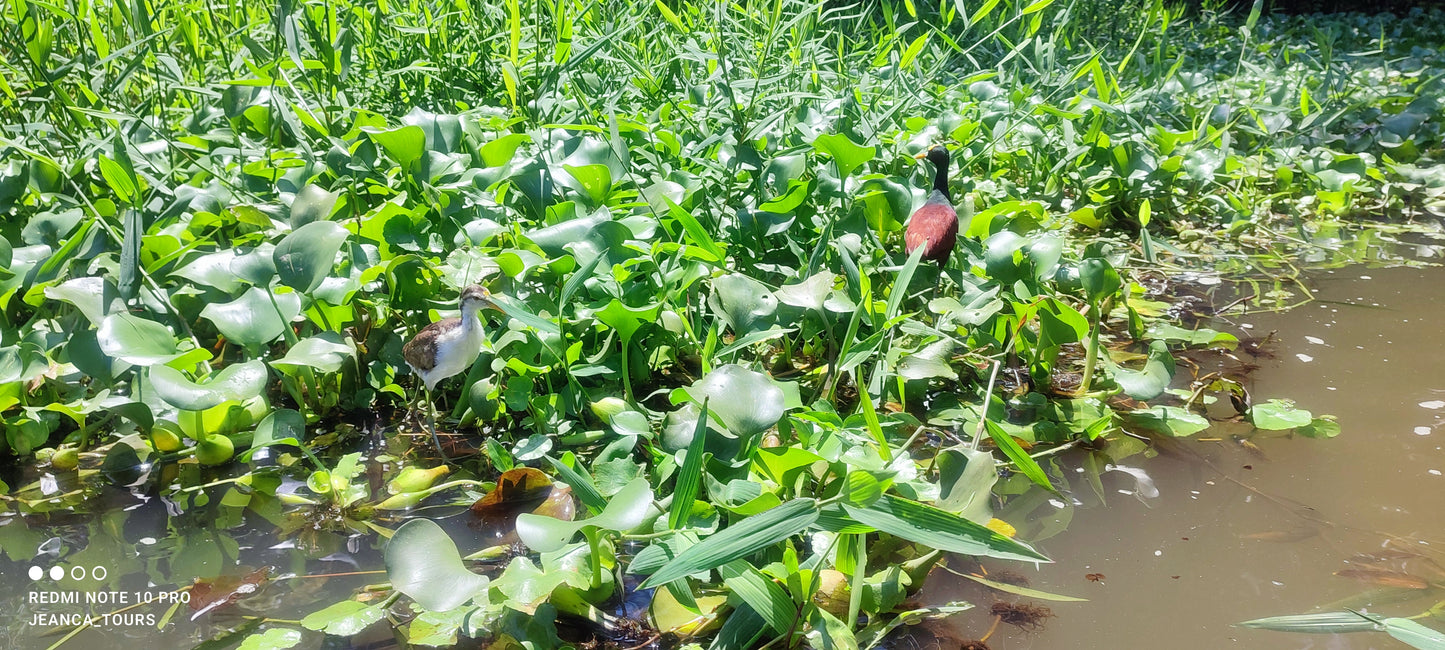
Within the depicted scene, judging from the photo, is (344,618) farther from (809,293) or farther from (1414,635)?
(1414,635)

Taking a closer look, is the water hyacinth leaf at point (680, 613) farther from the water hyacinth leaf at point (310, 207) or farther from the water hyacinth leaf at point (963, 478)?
the water hyacinth leaf at point (310, 207)

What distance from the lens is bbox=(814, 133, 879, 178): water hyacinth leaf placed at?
1.77m

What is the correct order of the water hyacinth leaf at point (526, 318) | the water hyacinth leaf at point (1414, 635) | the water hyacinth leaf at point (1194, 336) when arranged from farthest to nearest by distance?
the water hyacinth leaf at point (1194, 336), the water hyacinth leaf at point (526, 318), the water hyacinth leaf at point (1414, 635)

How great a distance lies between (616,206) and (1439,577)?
1423mm

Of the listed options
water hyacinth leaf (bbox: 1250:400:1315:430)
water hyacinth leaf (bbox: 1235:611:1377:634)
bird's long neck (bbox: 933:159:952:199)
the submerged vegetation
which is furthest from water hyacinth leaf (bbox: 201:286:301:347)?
Answer: water hyacinth leaf (bbox: 1250:400:1315:430)

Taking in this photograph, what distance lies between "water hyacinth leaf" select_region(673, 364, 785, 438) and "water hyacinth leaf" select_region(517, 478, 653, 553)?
181 millimetres

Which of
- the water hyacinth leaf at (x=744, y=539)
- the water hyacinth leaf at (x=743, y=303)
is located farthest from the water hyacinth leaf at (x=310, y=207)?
the water hyacinth leaf at (x=744, y=539)

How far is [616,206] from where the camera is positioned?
1.85 meters

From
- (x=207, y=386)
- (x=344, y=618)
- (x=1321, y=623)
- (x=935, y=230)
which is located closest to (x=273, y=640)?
(x=344, y=618)

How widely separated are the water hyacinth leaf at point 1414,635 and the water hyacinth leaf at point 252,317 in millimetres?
1431

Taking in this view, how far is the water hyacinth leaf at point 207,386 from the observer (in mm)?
1236

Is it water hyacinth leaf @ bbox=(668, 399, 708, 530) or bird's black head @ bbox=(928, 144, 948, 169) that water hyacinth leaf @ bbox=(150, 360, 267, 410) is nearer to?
water hyacinth leaf @ bbox=(668, 399, 708, 530)

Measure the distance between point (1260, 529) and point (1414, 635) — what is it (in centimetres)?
54

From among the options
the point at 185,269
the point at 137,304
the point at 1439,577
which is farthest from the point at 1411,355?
the point at 137,304
